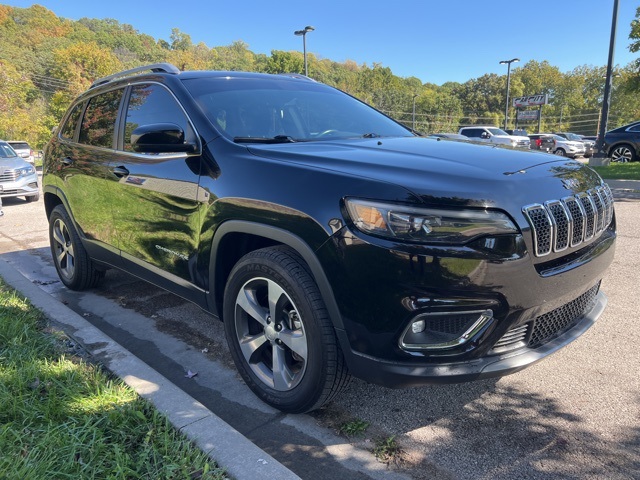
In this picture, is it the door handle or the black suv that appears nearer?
the black suv

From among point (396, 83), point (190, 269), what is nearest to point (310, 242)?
point (190, 269)

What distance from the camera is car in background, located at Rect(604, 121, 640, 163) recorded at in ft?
49.6

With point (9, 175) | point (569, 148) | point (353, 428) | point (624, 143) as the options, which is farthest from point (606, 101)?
point (9, 175)

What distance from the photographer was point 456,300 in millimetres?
1949

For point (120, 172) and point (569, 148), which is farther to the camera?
point (569, 148)

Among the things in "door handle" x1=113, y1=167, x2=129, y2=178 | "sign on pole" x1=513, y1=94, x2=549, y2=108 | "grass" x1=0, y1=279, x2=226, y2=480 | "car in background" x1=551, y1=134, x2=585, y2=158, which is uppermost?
"sign on pole" x1=513, y1=94, x2=549, y2=108

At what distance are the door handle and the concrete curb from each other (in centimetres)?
116

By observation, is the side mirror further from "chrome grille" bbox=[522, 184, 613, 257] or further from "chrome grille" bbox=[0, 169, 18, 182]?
"chrome grille" bbox=[0, 169, 18, 182]

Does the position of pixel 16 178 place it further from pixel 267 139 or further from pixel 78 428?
pixel 78 428

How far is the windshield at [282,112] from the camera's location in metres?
3.02

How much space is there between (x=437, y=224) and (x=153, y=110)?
2.38 meters

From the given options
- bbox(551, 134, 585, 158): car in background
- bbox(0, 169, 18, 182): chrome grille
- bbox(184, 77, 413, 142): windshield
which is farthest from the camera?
bbox(551, 134, 585, 158): car in background

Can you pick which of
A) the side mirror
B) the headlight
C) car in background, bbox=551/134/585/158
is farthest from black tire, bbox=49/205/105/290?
car in background, bbox=551/134/585/158

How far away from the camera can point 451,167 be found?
2.22 metres
